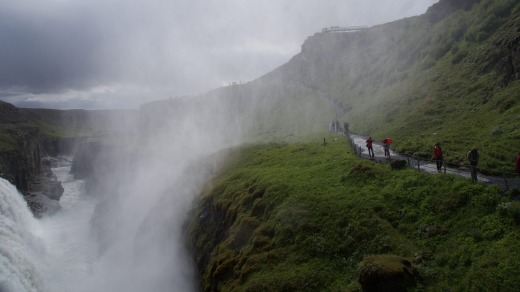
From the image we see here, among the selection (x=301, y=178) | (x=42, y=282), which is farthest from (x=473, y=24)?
(x=42, y=282)

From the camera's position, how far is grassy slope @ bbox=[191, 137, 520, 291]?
47.8ft

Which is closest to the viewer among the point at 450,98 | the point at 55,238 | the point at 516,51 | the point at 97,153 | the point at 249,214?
the point at 249,214

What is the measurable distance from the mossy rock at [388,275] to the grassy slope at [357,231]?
23.3 inches

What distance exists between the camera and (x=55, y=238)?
62.8m

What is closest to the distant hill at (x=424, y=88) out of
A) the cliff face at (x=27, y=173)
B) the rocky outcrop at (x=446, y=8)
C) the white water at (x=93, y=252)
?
the rocky outcrop at (x=446, y=8)

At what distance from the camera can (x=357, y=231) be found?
19.2 metres

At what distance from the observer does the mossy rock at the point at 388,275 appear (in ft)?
47.3

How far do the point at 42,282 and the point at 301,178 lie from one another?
3049 cm

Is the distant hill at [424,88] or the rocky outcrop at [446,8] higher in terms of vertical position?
the rocky outcrop at [446,8]

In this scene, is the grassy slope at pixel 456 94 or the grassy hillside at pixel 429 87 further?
the grassy hillside at pixel 429 87

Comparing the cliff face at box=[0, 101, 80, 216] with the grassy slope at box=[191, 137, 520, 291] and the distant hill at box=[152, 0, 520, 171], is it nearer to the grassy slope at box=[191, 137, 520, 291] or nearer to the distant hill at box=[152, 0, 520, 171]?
the distant hill at box=[152, 0, 520, 171]

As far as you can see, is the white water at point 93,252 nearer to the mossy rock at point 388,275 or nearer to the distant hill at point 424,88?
the mossy rock at point 388,275

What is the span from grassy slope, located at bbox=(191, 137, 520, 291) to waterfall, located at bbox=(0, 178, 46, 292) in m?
17.1

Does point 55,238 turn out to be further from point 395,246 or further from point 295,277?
point 395,246
